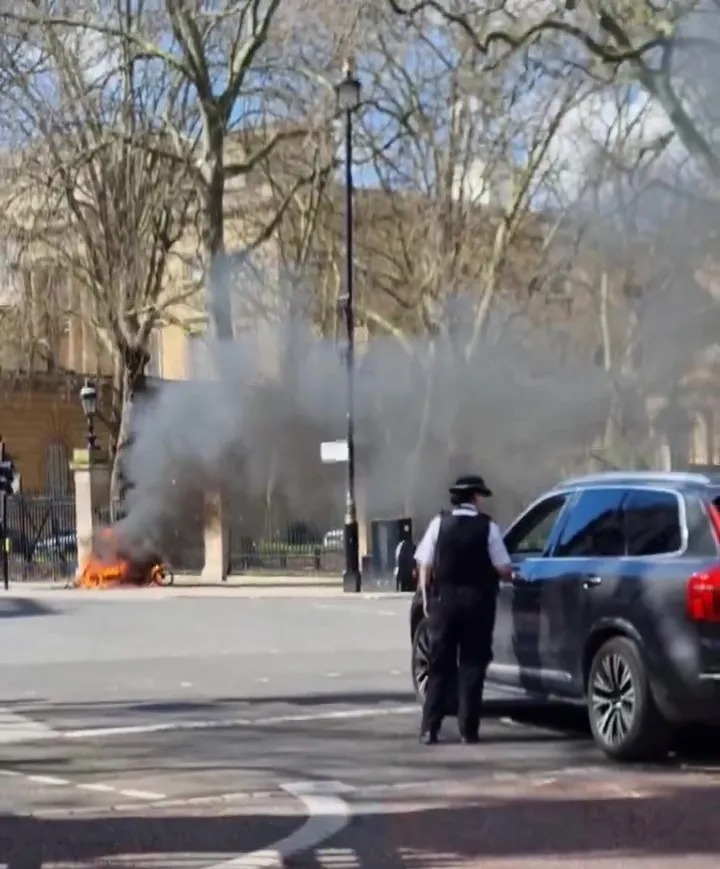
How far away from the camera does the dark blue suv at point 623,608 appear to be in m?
9.82

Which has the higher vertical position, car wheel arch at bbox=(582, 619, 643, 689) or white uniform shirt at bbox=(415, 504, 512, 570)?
white uniform shirt at bbox=(415, 504, 512, 570)

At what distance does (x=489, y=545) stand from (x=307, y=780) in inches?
80.3

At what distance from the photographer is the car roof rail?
411 inches

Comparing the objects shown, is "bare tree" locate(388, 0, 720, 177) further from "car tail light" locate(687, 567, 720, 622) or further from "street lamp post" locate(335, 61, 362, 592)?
"car tail light" locate(687, 567, 720, 622)

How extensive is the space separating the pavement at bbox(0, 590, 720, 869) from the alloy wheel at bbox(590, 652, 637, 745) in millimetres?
243

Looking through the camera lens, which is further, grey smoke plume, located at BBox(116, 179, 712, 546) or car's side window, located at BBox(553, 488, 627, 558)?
grey smoke plume, located at BBox(116, 179, 712, 546)

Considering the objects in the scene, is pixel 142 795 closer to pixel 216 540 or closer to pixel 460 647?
pixel 460 647

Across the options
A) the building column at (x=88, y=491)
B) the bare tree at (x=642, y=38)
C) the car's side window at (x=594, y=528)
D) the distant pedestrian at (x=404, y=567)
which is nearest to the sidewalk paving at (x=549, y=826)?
the car's side window at (x=594, y=528)

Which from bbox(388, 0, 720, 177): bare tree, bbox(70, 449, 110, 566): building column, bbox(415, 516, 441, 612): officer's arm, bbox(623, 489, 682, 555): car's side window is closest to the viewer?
bbox(623, 489, 682, 555): car's side window

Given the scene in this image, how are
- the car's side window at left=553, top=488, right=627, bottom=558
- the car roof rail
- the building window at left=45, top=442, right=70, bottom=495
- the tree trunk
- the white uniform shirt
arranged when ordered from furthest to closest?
1. the building window at left=45, top=442, right=70, bottom=495
2. the tree trunk
3. the white uniform shirt
4. the car's side window at left=553, top=488, right=627, bottom=558
5. the car roof rail

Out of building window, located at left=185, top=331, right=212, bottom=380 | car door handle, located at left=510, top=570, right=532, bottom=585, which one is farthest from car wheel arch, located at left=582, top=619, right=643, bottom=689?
building window, located at left=185, top=331, right=212, bottom=380

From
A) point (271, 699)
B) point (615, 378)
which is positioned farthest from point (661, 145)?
point (271, 699)

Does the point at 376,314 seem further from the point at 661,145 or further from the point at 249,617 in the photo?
the point at 249,617

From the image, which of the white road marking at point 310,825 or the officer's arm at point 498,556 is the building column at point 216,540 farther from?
the white road marking at point 310,825
